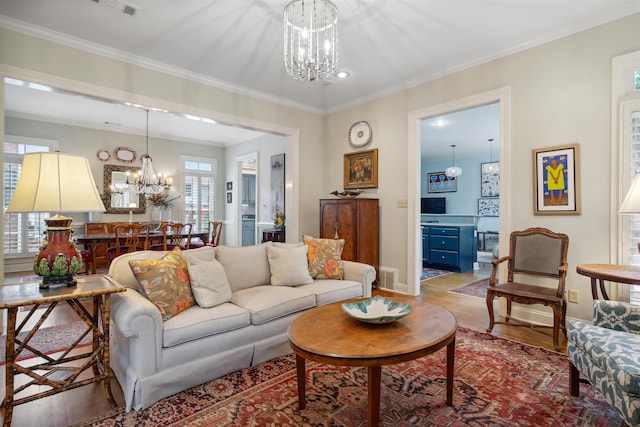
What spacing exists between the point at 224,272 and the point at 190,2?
223 centimetres

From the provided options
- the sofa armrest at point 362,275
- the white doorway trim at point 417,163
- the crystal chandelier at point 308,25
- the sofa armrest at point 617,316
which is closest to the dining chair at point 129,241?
the sofa armrest at point 362,275

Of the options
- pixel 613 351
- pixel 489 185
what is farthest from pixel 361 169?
pixel 489 185

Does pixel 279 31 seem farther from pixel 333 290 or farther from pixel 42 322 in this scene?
pixel 42 322

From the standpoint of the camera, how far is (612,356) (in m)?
1.52

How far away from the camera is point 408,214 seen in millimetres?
4285

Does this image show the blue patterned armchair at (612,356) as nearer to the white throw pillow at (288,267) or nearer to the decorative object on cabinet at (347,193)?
the white throw pillow at (288,267)

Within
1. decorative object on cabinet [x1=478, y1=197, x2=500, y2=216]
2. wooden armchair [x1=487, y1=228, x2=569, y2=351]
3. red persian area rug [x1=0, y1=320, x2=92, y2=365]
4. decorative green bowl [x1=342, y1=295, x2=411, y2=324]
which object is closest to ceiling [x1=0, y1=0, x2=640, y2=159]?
wooden armchair [x1=487, y1=228, x2=569, y2=351]

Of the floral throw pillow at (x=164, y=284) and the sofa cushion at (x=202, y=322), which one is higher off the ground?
the floral throw pillow at (x=164, y=284)

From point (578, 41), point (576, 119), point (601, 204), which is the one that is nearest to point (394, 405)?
point (601, 204)

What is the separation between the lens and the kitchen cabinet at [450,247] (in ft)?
19.5

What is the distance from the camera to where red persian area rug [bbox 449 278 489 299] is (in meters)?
4.34

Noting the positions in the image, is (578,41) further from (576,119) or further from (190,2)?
(190,2)

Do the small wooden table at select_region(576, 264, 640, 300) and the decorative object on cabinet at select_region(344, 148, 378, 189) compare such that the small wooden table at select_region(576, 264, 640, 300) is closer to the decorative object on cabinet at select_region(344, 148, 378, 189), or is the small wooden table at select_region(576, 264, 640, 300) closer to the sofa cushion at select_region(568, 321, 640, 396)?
the sofa cushion at select_region(568, 321, 640, 396)

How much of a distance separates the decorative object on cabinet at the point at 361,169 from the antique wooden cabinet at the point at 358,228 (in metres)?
0.38
